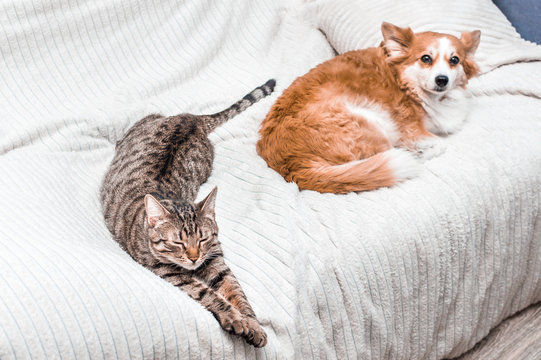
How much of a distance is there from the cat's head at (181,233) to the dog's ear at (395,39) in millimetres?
943

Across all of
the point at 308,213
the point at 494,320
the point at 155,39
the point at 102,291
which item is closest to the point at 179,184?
the point at 308,213

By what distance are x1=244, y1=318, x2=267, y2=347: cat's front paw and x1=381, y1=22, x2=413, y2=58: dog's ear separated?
1.17 metres

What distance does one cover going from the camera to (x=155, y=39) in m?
2.26

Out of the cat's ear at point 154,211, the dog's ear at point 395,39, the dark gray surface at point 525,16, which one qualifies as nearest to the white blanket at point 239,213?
the cat's ear at point 154,211

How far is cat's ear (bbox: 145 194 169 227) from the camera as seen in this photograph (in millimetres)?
1365

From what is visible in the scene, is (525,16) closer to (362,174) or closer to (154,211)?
(362,174)

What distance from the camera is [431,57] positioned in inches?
73.1

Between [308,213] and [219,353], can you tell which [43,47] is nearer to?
[308,213]

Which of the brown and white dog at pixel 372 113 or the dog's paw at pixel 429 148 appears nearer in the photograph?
the brown and white dog at pixel 372 113

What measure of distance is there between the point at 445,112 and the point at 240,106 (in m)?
0.78

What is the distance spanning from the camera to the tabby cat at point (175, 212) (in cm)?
132

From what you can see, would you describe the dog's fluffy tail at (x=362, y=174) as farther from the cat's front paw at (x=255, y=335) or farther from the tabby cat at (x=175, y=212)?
the cat's front paw at (x=255, y=335)

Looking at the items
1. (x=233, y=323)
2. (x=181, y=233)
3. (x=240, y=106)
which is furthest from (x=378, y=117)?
(x=233, y=323)

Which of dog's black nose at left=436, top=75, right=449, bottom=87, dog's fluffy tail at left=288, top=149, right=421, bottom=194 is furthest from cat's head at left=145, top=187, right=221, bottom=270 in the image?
dog's black nose at left=436, top=75, right=449, bottom=87
